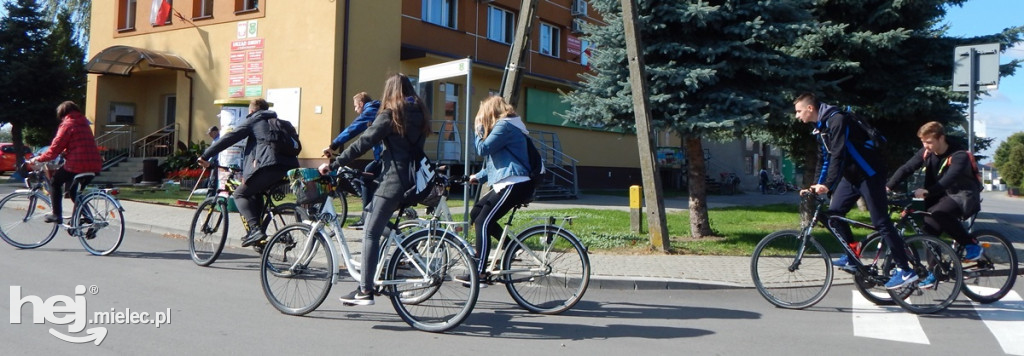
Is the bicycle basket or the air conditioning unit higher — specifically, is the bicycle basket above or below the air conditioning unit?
below

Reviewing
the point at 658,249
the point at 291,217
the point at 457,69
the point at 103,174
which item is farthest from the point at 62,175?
the point at 103,174

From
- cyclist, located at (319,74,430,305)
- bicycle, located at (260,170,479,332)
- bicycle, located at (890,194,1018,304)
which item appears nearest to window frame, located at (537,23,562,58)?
bicycle, located at (890,194,1018,304)

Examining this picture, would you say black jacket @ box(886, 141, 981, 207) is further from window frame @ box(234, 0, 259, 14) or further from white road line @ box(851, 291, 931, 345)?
window frame @ box(234, 0, 259, 14)

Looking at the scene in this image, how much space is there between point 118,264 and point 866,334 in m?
7.19

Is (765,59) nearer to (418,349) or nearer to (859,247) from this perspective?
(859,247)

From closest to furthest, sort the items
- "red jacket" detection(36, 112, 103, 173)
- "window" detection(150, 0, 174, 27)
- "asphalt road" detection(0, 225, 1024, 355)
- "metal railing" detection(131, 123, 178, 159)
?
1. "asphalt road" detection(0, 225, 1024, 355)
2. "red jacket" detection(36, 112, 103, 173)
3. "window" detection(150, 0, 174, 27)
4. "metal railing" detection(131, 123, 178, 159)

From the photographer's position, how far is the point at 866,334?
18.7ft

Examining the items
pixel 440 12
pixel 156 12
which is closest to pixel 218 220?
pixel 440 12

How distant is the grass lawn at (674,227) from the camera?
32.7 ft

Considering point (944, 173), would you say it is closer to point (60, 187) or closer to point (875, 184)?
point (875, 184)

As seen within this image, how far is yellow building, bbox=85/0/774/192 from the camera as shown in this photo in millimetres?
20281

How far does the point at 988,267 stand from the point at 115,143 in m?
25.5

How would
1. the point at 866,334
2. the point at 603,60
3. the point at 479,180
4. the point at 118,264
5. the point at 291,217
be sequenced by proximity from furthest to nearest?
the point at 603,60, the point at 118,264, the point at 291,217, the point at 479,180, the point at 866,334

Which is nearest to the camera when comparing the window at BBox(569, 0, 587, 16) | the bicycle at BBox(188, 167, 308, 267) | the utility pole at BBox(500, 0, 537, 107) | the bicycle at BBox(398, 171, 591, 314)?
the bicycle at BBox(398, 171, 591, 314)
